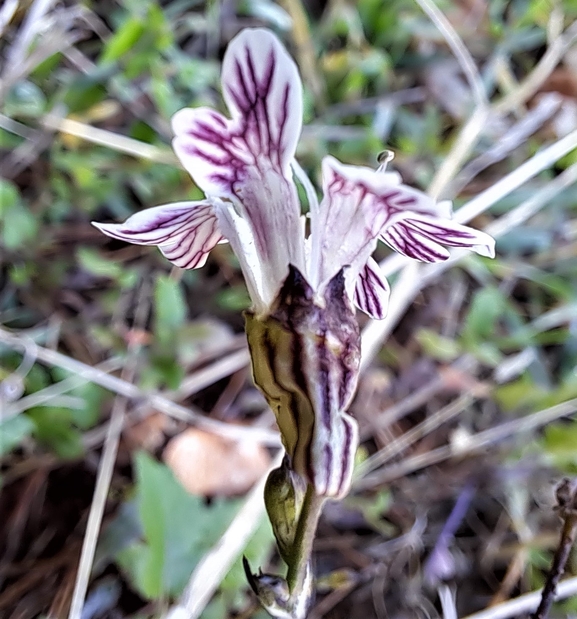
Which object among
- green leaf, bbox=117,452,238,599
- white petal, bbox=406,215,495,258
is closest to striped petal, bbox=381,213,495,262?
white petal, bbox=406,215,495,258

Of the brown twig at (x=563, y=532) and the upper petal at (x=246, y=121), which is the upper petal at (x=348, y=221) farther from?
the brown twig at (x=563, y=532)

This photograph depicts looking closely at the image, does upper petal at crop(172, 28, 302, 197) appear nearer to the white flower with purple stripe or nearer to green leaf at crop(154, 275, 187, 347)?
the white flower with purple stripe

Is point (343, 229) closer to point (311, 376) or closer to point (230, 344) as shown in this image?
point (311, 376)

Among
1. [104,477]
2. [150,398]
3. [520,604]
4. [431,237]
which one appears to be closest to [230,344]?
[150,398]

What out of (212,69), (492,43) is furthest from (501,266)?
(212,69)

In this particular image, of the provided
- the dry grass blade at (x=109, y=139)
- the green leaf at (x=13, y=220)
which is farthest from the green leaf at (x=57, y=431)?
the dry grass blade at (x=109, y=139)
